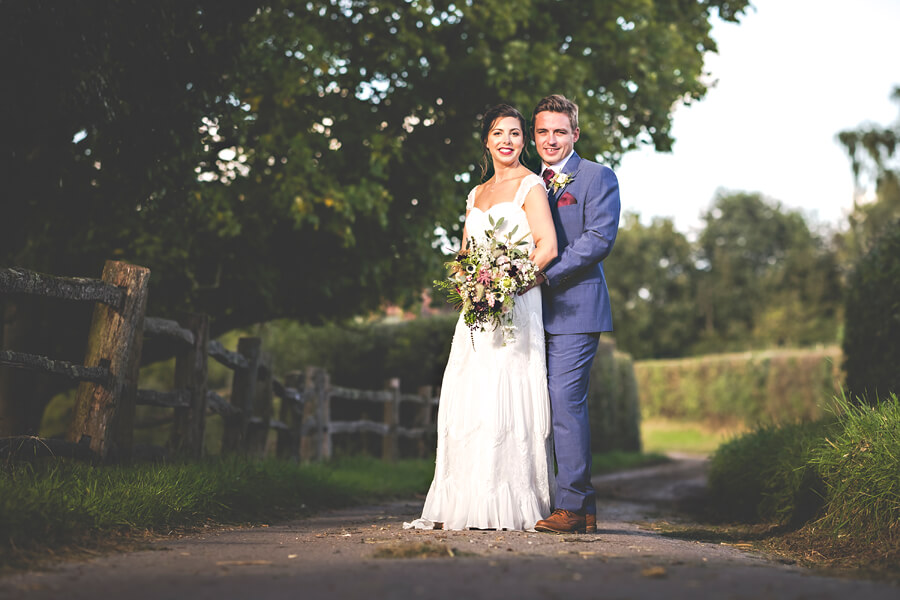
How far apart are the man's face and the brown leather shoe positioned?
203 centimetres

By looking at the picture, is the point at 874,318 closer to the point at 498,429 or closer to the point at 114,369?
the point at 498,429

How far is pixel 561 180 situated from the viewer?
5.19 m

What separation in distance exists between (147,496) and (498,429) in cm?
193

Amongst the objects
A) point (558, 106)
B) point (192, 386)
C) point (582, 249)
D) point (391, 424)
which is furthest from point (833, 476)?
point (391, 424)

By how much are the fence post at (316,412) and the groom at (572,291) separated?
5354 millimetres

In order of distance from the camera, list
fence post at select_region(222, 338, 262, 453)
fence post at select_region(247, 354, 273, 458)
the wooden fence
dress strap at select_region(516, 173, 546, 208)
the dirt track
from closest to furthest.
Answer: the dirt track < dress strap at select_region(516, 173, 546, 208) < the wooden fence < fence post at select_region(222, 338, 262, 453) < fence post at select_region(247, 354, 273, 458)

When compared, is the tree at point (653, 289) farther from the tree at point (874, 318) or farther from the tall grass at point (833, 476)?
the tall grass at point (833, 476)

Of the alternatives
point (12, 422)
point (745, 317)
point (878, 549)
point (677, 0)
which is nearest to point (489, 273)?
point (878, 549)

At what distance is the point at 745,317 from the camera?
55.3m

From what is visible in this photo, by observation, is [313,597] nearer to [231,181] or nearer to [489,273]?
[489,273]

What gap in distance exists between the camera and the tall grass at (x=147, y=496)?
3.86m

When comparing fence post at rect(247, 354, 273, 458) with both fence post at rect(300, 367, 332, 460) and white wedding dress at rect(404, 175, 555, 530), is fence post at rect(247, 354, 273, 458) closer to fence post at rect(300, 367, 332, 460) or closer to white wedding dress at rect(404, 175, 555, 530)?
fence post at rect(300, 367, 332, 460)

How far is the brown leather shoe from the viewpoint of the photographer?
15.5 feet

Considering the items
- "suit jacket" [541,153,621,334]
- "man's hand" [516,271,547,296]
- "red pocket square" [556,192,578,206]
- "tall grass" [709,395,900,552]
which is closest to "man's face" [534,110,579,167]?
"suit jacket" [541,153,621,334]
